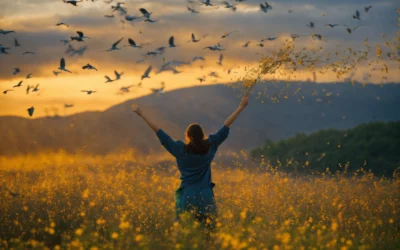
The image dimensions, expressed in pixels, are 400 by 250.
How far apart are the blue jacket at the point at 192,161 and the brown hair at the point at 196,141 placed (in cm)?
7

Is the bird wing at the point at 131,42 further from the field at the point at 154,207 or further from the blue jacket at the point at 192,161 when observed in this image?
the field at the point at 154,207

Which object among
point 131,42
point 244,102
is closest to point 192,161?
point 244,102

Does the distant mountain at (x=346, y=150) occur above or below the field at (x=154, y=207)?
below

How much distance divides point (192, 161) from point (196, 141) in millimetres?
311

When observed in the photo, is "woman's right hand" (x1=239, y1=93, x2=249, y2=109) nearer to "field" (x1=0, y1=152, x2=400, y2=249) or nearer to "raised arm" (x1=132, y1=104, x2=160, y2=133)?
"raised arm" (x1=132, y1=104, x2=160, y2=133)

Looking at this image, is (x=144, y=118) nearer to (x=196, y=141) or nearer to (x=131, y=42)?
(x=196, y=141)

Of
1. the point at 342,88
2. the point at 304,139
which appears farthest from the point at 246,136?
the point at 342,88

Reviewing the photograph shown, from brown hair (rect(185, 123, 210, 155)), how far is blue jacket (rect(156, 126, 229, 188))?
7cm

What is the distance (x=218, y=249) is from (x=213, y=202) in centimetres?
96

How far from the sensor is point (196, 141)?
7.36 metres

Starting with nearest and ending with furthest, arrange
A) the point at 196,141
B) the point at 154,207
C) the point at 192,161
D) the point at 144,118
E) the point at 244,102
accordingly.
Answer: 1. the point at 196,141
2. the point at 192,161
3. the point at 144,118
4. the point at 244,102
5. the point at 154,207

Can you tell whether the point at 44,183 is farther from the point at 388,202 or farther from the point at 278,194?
the point at 388,202

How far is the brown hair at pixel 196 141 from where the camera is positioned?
24.1 ft

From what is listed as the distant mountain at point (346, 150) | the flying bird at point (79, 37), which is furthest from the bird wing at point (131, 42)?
the distant mountain at point (346, 150)
